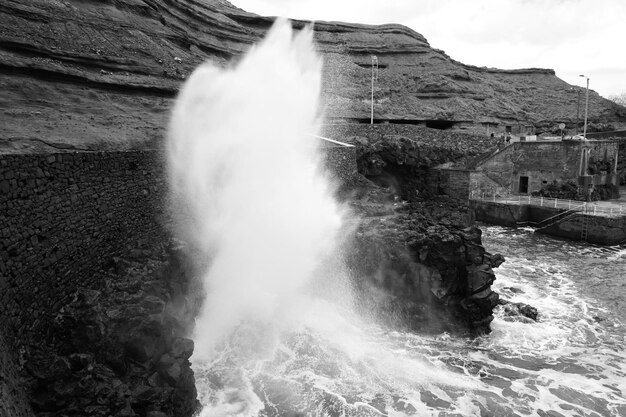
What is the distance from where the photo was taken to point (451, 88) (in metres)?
35.2

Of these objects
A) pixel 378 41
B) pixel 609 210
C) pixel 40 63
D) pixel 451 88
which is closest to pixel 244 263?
pixel 40 63

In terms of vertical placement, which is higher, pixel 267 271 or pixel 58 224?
pixel 58 224

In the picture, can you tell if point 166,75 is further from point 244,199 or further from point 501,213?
point 501,213

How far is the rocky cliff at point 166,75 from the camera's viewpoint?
13.4m

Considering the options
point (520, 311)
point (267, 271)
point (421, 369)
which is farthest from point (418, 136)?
point (421, 369)

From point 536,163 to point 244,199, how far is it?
777 inches

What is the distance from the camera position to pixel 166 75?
21.7m

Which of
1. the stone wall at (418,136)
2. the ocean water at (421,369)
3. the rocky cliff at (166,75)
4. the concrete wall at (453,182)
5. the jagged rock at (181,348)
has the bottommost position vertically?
the ocean water at (421,369)

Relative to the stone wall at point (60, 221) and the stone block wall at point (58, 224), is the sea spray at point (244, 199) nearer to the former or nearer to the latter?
the stone wall at point (60, 221)

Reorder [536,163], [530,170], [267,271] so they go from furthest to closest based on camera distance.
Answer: [530,170], [536,163], [267,271]

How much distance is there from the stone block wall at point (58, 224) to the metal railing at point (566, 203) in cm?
1956

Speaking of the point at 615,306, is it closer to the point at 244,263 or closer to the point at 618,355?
the point at 618,355

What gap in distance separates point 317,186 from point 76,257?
7.94m

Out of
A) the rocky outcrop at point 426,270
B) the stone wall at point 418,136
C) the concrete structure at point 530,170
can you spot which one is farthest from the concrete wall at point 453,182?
the rocky outcrop at point 426,270
